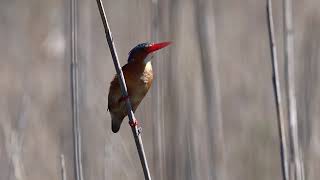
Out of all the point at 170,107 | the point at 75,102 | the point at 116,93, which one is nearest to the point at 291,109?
the point at 170,107

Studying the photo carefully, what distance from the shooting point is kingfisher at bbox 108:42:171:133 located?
3496 mm

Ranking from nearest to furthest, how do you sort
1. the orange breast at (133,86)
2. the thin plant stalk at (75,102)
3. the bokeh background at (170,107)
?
1. the thin plant stalk at (75,102)
2. the orange breast at (133,86)
3. the bokeh background at (170,107)

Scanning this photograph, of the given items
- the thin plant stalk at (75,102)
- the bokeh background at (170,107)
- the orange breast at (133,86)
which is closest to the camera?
the thin plant stalk at (75,102)

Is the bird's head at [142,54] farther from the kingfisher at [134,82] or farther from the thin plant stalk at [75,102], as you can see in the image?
the thin plant stalk at [75,102]

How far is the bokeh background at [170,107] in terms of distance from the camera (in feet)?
12.7

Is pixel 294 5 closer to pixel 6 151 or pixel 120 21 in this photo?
pixel 120 21

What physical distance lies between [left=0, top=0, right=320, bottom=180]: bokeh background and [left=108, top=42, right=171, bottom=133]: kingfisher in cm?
23

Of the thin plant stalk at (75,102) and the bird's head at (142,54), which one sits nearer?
the thin plant stalk at (75,102)

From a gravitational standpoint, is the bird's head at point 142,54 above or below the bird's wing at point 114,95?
above

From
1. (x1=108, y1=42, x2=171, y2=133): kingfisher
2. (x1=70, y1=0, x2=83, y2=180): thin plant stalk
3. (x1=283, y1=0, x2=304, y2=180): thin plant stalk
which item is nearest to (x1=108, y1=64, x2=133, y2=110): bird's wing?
(x1=108, y1=42, x2=171, y2=133): kingfisher

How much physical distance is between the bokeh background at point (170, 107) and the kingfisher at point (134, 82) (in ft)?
0.74

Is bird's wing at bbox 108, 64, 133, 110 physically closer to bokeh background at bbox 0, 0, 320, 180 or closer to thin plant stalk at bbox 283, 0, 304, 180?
bokeh background at bbox 0, 0, 320, 180

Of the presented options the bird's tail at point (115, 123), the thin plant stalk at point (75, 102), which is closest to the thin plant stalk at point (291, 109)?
the bird's tail at point (115, 123)

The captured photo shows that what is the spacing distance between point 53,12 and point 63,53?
1255 mm
